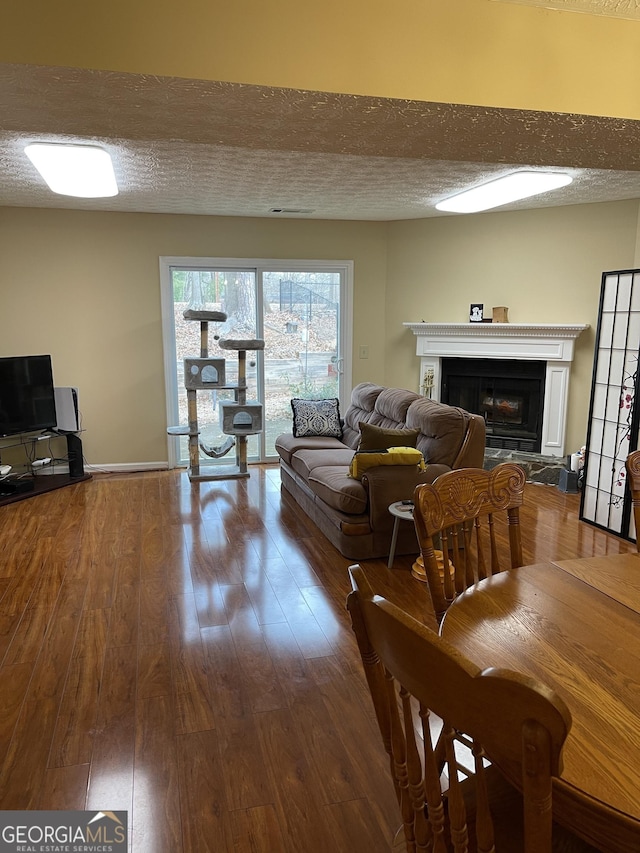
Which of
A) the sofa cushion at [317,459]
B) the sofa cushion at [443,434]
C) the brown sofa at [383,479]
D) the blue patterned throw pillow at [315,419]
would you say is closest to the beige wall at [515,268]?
the blue patterned throw pillow at [315,419]

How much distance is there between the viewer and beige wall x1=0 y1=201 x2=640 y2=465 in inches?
215

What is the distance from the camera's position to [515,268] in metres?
5.77

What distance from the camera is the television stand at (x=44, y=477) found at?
508 centimetres

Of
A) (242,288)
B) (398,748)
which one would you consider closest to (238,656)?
(398,748)

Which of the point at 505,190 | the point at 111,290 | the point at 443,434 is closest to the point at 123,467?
the point at 111,290

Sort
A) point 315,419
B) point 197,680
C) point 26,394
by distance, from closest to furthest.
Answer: point 197,680 < point 26,394 < point 315,419

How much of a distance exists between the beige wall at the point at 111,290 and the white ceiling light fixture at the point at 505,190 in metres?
1.41

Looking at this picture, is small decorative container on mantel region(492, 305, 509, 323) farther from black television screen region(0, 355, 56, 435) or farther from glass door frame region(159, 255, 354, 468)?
black television screen region(0, 355, 56, 435)

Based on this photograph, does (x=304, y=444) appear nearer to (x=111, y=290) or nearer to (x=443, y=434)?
(x=443, y=434)

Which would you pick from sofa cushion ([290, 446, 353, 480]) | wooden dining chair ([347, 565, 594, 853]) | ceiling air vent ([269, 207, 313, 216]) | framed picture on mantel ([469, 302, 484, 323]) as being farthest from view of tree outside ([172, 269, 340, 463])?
wooden dining chair ([347, 565, 594, 853])

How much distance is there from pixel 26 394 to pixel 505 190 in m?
4.48

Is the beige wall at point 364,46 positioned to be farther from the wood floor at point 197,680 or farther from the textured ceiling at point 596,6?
the wood floor at point 197,680

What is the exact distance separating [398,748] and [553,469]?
16.6ft

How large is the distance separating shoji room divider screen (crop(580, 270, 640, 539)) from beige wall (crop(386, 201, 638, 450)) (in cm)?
111
